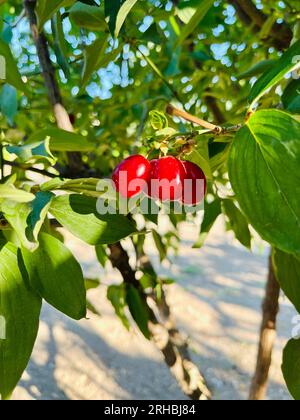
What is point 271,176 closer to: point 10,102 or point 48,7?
point 48,7

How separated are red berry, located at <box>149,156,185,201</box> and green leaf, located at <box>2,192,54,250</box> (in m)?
0.08

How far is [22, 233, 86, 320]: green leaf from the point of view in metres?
0.40

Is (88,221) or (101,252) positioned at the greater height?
(88,221)

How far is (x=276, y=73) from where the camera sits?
345 millimetres

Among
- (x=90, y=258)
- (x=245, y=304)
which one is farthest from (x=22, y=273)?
(x=90, y=258)

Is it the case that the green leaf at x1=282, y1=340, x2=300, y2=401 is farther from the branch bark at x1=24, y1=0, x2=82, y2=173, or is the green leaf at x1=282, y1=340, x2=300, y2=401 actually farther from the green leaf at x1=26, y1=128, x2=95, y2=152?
the branch bark at x1=24, y1=0, x2=82, y2=173

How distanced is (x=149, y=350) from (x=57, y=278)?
1.72 metres

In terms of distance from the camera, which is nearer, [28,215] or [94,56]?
[28,215]

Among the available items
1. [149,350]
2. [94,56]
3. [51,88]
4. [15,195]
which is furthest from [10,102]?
[149,350]

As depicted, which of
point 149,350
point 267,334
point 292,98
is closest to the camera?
point 292,98

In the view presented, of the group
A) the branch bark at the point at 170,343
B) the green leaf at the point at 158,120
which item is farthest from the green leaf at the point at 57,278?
the branch bark at the point at 170,343

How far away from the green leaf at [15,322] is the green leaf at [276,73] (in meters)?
0.21

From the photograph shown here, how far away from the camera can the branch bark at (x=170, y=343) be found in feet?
2.62
